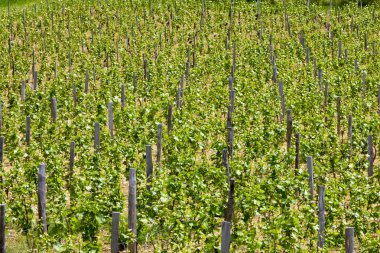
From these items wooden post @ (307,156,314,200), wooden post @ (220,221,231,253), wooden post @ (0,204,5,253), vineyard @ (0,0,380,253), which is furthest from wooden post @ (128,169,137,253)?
wooden post @ (307,156,314,200)

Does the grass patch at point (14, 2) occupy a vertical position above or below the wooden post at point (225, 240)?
above

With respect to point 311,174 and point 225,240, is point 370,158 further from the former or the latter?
point 225,240

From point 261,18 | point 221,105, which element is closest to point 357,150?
point 221,105

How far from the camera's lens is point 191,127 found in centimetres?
1648

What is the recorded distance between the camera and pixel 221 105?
2064cm

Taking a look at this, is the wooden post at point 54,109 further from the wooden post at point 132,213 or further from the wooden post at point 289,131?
the wooden post at point 132,213

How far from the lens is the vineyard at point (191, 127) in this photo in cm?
1163

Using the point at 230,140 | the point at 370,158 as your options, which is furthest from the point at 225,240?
the point at 370,158

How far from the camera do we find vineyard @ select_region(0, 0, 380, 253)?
11633 mm

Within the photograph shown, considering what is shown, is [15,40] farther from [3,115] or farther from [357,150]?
[357,150]

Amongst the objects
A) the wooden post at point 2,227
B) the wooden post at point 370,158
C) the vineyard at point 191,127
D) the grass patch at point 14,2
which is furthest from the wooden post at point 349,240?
the grass patch at point 14,2

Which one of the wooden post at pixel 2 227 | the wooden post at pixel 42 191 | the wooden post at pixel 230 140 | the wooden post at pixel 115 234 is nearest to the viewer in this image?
the wooden post at pixel 115 234

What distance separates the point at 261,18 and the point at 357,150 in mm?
19060

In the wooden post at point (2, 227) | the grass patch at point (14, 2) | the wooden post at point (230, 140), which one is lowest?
the wooden post at point (2, 227)
